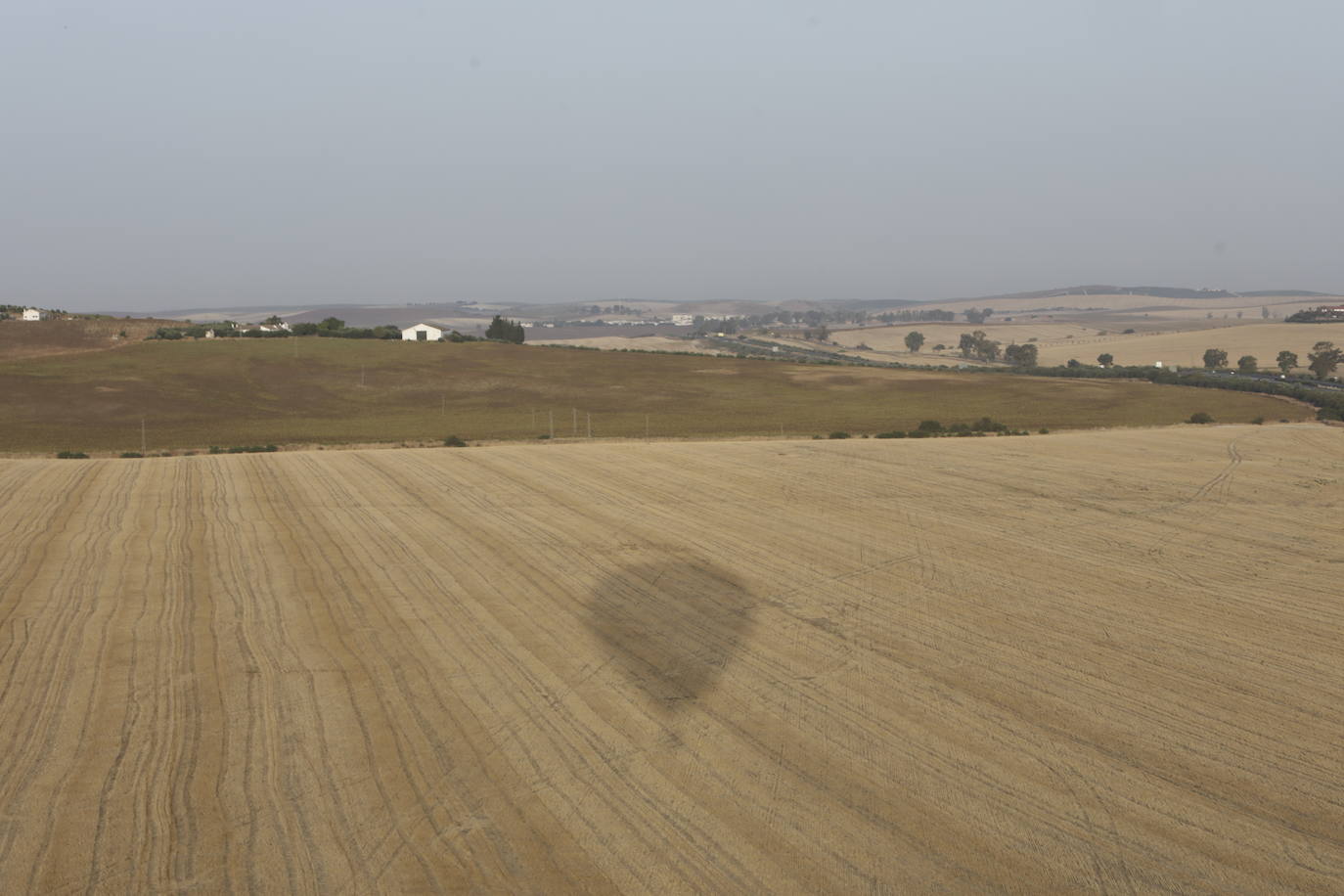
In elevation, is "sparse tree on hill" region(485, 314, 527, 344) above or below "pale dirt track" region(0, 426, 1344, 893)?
above

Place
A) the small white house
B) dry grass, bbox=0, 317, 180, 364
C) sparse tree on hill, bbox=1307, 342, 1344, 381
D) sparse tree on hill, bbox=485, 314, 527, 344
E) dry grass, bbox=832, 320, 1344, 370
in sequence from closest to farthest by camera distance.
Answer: dry grass, bbox=0, 317, 180, 364 → sparse tree on hill, bbox=1307, 342, 1344, 381 → the small white house → sparse tree on hill, bbox=485, 314, 527, 344 → dry grass, bbox=832, 320, 1344, 370

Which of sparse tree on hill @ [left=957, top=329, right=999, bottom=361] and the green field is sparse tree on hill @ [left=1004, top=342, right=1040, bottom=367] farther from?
the green field

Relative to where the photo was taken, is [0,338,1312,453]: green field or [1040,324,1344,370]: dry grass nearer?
[0,338,1312,453]: green field

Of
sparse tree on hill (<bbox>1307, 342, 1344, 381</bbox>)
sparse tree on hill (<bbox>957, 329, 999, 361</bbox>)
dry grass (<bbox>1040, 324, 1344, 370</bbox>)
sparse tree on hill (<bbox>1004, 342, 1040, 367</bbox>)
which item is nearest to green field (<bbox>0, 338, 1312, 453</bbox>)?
sparse tree on hill (<bbox>1307, 342, 1344, 381</bbox>)

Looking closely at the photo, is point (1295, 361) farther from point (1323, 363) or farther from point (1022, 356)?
point (1022, 356)

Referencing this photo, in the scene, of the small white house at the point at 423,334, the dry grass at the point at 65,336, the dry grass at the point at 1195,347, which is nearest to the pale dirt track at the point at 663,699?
the dry grass at the point at 65,336

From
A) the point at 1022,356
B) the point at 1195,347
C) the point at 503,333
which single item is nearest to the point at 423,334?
the point at 503,333
